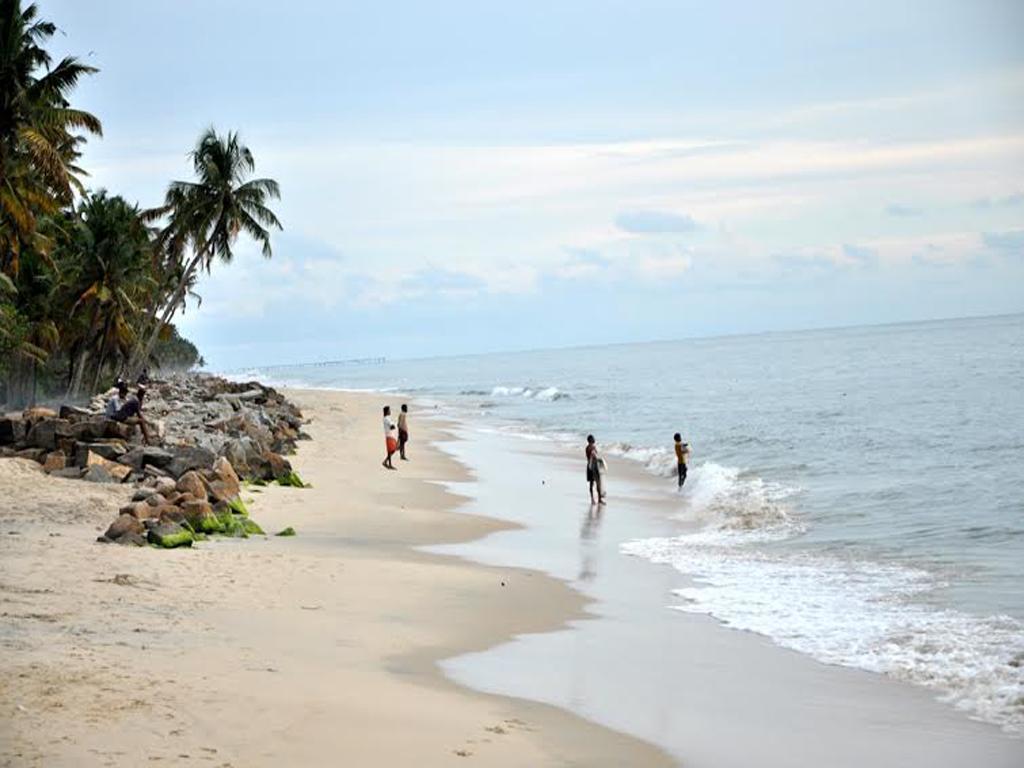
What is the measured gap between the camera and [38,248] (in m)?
33.4

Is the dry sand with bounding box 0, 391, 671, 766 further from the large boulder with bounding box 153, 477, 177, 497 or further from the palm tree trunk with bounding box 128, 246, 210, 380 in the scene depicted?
the palm tree trunk with bounding box 128, 246, 210, 380

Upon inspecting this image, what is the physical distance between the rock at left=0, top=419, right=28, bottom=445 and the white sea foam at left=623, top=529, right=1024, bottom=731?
1184cm

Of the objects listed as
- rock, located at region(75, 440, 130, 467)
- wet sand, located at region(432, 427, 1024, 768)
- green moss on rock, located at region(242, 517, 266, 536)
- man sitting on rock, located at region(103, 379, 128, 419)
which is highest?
man sitting on rock, located at region(103, 379, 128, 419)

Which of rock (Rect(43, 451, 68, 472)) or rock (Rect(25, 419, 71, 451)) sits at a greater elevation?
rock (Rect(25, 419, 71, 451))

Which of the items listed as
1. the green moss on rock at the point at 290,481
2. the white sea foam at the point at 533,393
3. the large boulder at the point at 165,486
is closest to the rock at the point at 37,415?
the green moss on rock at the point at 290,481

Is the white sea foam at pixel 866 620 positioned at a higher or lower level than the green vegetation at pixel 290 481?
lower

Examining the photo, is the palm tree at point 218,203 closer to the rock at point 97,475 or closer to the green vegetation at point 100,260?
the green vegetation at point 100,260

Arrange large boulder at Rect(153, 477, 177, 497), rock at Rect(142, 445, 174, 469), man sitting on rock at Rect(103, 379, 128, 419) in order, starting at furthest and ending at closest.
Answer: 1. man sitting on rock at Rect(103, 379, 128, 419)
2. rock at Rect(142, 445, 174, 469)
3. large boulder at Rect(153, 477, 177, 497)

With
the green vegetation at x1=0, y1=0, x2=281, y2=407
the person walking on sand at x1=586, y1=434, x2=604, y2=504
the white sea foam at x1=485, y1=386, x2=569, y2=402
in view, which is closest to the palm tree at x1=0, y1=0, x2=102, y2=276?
the green vegetation at x1=0, y1=0, x2=281, y2=407

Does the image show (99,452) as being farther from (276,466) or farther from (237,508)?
(237,508)

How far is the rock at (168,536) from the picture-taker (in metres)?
13.1

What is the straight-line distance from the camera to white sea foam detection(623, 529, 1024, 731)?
909cm

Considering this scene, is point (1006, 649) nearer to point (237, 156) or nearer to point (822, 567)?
point (822, 567)

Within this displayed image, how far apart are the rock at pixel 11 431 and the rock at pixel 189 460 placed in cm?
360
